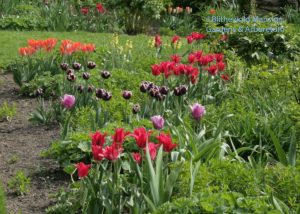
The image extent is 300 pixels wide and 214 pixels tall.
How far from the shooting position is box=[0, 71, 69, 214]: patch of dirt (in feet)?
14.3

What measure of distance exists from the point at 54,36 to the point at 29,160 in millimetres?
5817

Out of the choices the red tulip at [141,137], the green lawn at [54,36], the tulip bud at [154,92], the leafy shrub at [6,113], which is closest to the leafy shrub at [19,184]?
the tulip bud at [154,92]

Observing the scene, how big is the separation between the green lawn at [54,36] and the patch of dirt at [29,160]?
291cm

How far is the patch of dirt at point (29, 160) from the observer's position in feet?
14.3

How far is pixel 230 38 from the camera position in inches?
361

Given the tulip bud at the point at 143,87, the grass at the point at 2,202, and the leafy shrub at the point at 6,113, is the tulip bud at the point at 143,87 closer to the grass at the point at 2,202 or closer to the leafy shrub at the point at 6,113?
the grass at the point at 2,202

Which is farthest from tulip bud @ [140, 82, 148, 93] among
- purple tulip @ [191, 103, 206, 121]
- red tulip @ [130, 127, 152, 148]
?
red tulip @ [130, 127, 152, 148]

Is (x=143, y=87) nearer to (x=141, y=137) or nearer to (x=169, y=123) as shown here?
(x=169, y=123)

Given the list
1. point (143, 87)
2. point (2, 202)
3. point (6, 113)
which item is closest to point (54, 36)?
point (6, 113)

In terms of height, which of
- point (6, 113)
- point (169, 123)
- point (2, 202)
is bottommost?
point (2, 202)

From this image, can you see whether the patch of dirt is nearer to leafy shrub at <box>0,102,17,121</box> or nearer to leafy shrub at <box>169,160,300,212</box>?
leafy shrub at <box>0,102,17,121</box>

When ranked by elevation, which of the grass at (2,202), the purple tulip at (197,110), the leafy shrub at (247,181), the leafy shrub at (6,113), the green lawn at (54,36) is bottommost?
the grass at (2,202)

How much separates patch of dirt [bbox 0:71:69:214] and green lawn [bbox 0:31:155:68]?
115 inches

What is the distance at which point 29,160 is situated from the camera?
5.11m
